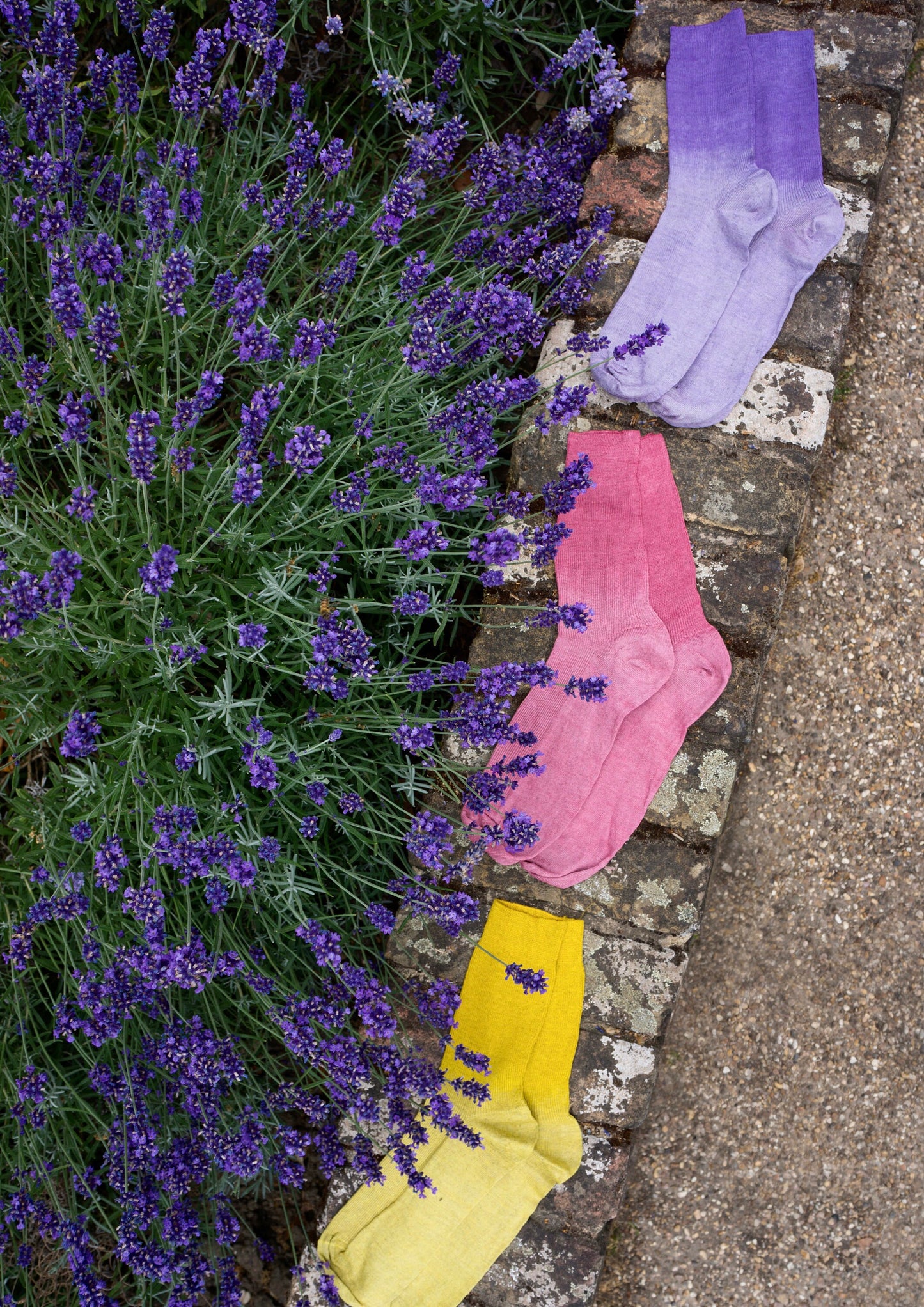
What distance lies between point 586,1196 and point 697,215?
2.53m

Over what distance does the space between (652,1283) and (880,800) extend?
1476 millimetres

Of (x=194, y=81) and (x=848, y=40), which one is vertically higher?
(x=848, y=40)

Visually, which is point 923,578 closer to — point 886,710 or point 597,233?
point 886,710

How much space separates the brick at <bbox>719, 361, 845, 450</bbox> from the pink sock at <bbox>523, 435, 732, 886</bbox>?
0.80 feet

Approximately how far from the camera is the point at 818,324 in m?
2.48

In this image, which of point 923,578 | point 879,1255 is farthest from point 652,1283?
point 923,578

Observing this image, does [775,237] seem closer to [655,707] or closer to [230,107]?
[655,707]

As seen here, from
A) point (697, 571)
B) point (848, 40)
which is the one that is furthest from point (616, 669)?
point (848, 40)

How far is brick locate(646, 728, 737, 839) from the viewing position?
2385 millimetres

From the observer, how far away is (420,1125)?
75.1 inches

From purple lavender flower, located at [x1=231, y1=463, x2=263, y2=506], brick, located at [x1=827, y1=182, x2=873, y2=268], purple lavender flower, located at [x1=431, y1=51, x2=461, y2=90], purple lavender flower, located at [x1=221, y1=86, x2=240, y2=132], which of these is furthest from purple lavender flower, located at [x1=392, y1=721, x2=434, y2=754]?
brick, located at [x1=827, y1=182, x2=873, y2=268]

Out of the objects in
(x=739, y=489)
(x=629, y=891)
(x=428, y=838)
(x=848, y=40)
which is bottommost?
(x=629, y=891)

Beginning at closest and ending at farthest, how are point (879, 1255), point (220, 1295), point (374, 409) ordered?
point (374, 409), point (220, 1295), point (879, 1255)

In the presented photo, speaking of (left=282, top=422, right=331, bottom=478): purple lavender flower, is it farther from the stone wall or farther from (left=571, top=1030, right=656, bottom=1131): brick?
(left=571, top=1030, right=656, bottom=1131): brick
